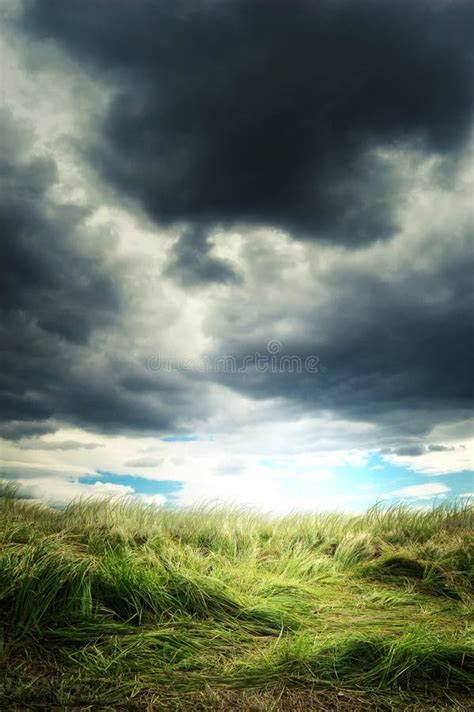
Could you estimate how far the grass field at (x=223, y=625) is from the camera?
300cm

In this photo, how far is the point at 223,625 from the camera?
3.94 metres

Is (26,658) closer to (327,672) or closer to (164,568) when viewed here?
(164,568)

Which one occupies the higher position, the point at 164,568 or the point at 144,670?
the point at 164,568

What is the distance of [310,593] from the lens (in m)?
5.10

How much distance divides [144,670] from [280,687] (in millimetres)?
843

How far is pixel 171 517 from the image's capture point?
785cm

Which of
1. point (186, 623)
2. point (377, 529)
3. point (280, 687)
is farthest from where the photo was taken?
point (377, 529)

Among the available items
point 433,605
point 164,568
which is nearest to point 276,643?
point 164,568

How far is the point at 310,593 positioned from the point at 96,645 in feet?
7.75

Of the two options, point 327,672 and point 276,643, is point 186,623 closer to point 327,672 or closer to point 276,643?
point 276,643

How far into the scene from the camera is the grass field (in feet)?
9.86

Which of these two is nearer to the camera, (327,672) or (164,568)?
(327,672)

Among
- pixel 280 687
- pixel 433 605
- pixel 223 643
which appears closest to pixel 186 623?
pixel 223 643

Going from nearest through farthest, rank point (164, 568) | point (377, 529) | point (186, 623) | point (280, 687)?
point (280, 687), point (186, 623), point (164, 568), point (377, 529)
